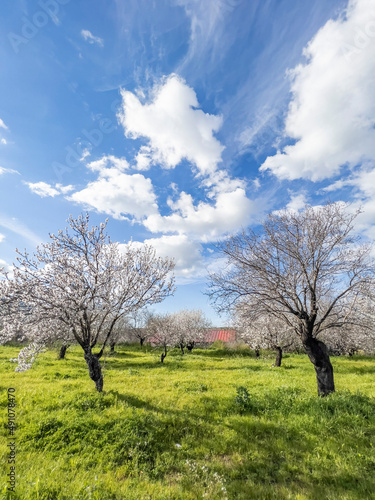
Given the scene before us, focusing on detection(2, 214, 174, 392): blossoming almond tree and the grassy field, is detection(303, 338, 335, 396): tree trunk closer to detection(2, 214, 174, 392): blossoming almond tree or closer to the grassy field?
the grassy field

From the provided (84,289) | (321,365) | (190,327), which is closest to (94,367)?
(84,289)

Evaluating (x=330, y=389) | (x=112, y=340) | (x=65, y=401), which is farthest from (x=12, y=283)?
(x=112, y=340)

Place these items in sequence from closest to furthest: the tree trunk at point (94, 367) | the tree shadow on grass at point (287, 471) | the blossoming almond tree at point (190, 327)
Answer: the tree shadow on grass at point (287, 471), the tree trunk at point (94, 367), the blossoming almond tree at point (190, 327)

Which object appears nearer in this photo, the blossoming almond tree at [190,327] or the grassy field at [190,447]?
the grassy field at [190,447]

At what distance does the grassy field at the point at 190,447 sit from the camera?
525 cm

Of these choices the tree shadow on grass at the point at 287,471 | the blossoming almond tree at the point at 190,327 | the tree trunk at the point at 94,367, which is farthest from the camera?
the blossoming almond tree at the point at 190,327

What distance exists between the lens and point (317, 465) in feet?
20.2

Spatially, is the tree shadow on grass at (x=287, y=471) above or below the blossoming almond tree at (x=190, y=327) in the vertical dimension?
below

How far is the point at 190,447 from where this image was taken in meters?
7.09

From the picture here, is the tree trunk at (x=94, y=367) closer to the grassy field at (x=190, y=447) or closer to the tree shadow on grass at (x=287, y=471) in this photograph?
the grassy field at (x=190, y=447)

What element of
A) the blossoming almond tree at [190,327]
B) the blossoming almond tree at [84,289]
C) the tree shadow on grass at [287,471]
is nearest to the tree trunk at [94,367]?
the blossoming almond tree at [84,289]

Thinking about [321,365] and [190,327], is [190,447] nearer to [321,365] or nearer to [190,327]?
[321,365]

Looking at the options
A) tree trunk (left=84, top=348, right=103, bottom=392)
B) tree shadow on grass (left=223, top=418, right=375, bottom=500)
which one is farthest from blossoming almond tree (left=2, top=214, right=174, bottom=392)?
tree shadow on grass (left=223, top=418, right=375, bottom=500)

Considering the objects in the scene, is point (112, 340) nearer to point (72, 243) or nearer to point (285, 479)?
point (72, 243)
